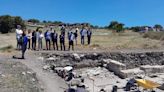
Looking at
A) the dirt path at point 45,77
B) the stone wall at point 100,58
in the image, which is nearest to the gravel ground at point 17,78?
the dirt path at point 45,77

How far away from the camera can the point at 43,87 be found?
68.9 ft

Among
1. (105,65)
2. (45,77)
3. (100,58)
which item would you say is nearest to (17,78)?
(45,77)

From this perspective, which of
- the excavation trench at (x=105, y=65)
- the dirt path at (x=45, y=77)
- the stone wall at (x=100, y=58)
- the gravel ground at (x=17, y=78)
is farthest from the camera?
the stone wall at (x=100, y=58)

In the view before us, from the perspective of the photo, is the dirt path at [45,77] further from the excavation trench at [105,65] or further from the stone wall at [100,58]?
the stone wall at [100,58]

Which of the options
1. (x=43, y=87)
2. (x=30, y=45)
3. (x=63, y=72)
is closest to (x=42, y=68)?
(x=63, y=72)

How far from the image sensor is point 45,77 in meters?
24.2

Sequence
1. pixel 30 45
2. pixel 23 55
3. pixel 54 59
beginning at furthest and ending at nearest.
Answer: pixel 30 45 < pixel 54 59 < pixel 23 55

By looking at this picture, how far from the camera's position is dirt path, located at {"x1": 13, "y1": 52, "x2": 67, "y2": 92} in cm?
2171

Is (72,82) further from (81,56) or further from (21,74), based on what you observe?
(81,56)

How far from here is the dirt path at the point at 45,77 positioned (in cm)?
2171

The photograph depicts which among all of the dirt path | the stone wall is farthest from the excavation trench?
the dirt path

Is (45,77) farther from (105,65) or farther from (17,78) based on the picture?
(105,65)

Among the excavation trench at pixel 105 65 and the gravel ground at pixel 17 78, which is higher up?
the gravel ground at pixel 17 78

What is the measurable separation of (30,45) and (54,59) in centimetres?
497
